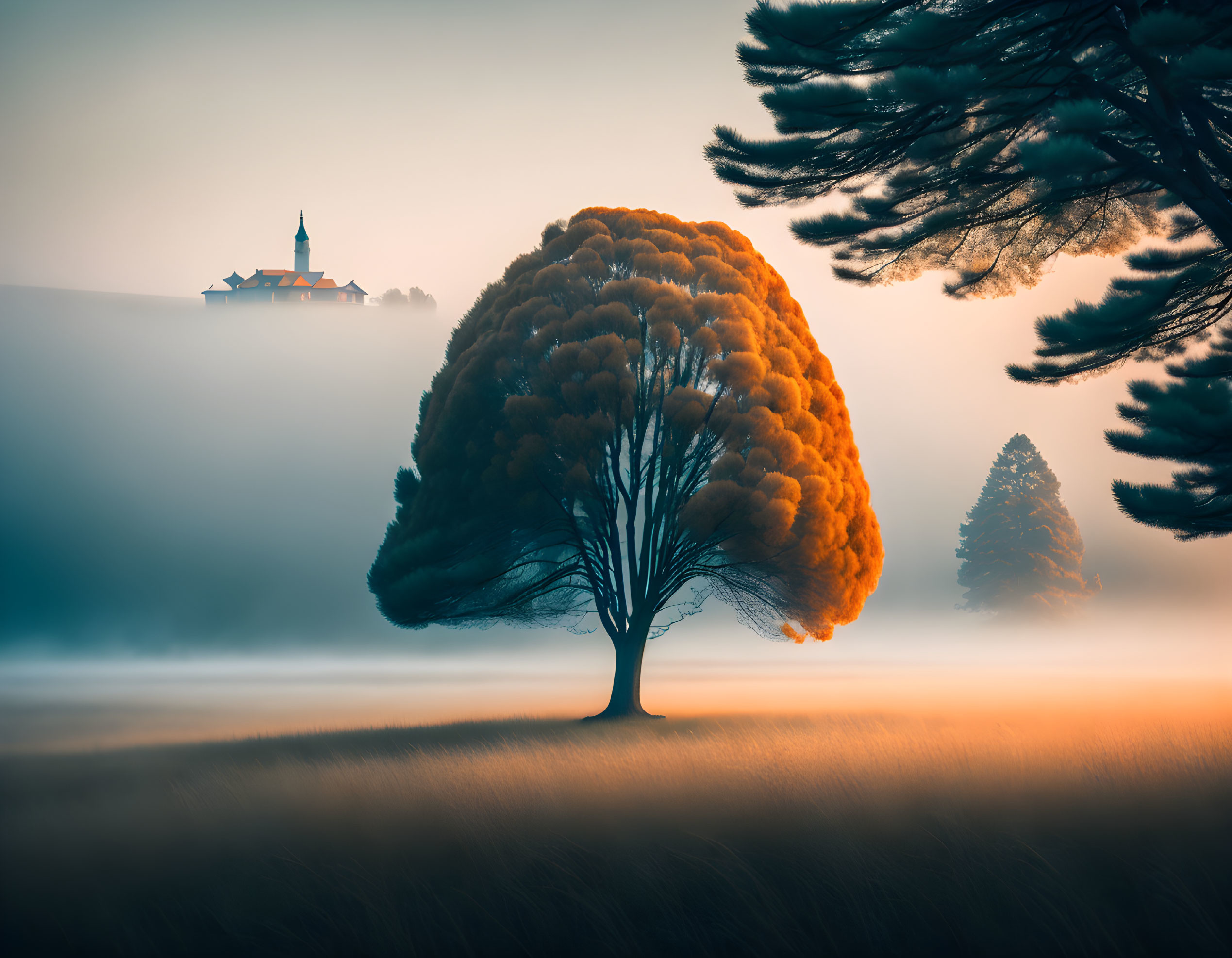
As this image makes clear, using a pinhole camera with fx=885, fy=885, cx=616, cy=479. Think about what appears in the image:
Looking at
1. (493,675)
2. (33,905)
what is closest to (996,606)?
(493,675)

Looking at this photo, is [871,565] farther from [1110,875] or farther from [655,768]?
[1110,875]

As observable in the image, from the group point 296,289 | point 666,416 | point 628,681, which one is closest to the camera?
point 666,416

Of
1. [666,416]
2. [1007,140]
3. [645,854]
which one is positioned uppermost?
[1007,140]

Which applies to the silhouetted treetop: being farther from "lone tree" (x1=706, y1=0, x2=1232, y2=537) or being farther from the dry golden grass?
the dry golden grass

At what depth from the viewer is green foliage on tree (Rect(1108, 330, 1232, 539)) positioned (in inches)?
318

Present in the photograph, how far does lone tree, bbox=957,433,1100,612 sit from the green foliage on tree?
25450 mm

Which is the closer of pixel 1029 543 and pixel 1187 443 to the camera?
pixel 1187 443

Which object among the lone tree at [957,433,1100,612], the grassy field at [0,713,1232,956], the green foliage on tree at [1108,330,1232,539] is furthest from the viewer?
the lone tree at [957,433,1100,612]

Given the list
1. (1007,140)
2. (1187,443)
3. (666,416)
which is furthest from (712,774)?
(1007,140)

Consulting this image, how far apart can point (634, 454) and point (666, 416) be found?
33.7 inches

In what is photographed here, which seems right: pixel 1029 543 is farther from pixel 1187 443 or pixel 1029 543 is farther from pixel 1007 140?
pixel 1007 140

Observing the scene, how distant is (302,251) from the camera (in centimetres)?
8844

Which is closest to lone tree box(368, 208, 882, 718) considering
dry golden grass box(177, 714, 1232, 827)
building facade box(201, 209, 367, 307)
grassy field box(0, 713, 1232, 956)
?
dry golden grass box(177, 714, 1232, 827)

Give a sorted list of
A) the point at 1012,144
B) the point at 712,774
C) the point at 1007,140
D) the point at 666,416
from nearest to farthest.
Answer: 1. the point at 1007,140
2. the point at 1012,144
3. the point at 712,774
4. the point at 666,416
